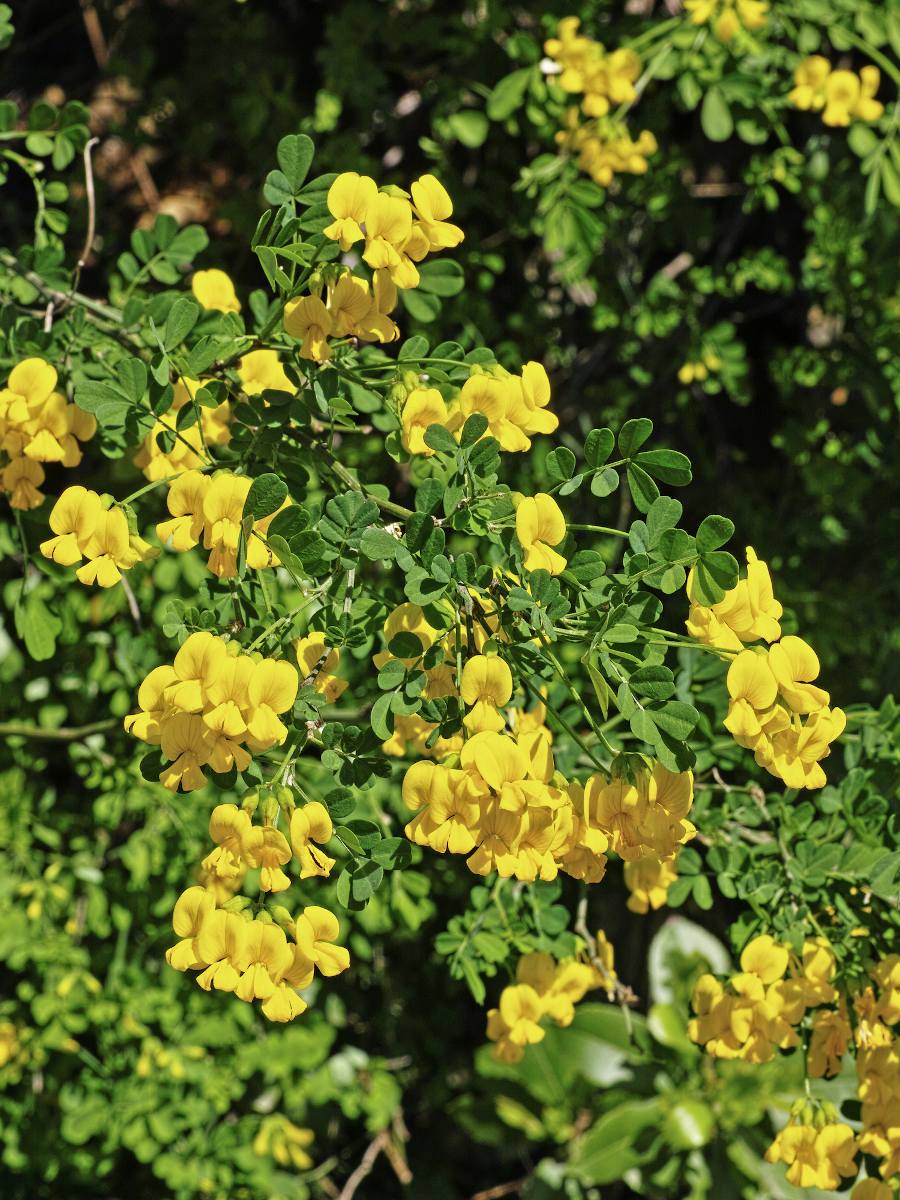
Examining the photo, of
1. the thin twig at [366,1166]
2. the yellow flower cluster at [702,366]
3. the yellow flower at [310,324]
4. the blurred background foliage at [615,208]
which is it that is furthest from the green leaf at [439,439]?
the thin twig at [366,1166]

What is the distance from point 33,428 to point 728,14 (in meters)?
1.15

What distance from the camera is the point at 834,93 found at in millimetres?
1710

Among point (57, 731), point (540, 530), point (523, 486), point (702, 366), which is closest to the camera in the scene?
point (540, 530)

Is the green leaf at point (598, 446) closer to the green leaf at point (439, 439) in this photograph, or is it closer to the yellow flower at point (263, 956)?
the green leaf at point (439, 439)

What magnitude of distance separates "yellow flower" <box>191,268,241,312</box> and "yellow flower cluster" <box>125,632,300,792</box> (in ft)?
1.52

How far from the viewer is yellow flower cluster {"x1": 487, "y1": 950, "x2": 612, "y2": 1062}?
1.16m

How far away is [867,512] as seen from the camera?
2.08 m

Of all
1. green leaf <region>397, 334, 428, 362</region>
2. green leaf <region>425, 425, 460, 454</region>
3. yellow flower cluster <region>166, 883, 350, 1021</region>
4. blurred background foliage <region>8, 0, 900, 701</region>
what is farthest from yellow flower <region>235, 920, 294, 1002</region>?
blurred background foliage <region>8, 0, 900, 701</region>

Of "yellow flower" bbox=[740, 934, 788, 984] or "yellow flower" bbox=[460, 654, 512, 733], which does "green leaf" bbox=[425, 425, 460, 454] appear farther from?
"yellow flower" bbox=[740, 934, 788, 984]

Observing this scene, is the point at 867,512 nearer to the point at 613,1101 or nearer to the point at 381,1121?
the point at 613,1101

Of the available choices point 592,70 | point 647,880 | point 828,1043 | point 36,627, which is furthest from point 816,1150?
point 592,70

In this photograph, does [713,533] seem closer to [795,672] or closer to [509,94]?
[795,672]

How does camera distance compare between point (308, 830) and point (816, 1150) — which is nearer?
point (308, 830)

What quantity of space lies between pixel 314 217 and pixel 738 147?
4.86 ft
